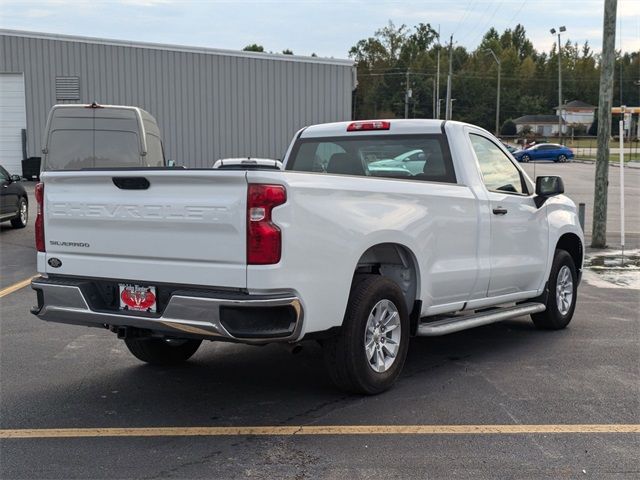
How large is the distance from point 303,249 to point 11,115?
102 ft

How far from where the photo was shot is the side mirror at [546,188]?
720 centimetres

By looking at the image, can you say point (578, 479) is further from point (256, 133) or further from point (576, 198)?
point (256, 133)

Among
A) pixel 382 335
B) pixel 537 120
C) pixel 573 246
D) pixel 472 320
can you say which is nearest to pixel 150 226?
pixel 382 335

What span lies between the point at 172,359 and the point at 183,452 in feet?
6.61

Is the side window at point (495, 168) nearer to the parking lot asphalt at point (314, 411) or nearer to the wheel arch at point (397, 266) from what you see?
the wheel arch at point (397, 266)

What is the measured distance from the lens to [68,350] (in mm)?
6676

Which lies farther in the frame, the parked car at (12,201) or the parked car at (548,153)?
the parked car at (548,153)

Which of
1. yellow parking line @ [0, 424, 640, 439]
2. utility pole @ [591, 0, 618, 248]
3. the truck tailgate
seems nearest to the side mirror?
yellow parking line @ [0, 424, 640, 439]

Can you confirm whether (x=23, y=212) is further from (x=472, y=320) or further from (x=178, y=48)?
(x=178, y=48)

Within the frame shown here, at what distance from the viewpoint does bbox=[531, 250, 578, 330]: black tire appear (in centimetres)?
750

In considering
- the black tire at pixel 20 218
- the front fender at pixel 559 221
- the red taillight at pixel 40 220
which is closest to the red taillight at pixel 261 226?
the red taillight at pixel 40 220

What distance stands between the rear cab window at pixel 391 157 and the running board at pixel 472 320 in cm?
115

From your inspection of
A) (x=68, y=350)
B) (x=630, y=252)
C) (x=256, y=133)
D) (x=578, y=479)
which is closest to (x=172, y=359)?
(x=68, y=350)

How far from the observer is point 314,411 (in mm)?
5051
